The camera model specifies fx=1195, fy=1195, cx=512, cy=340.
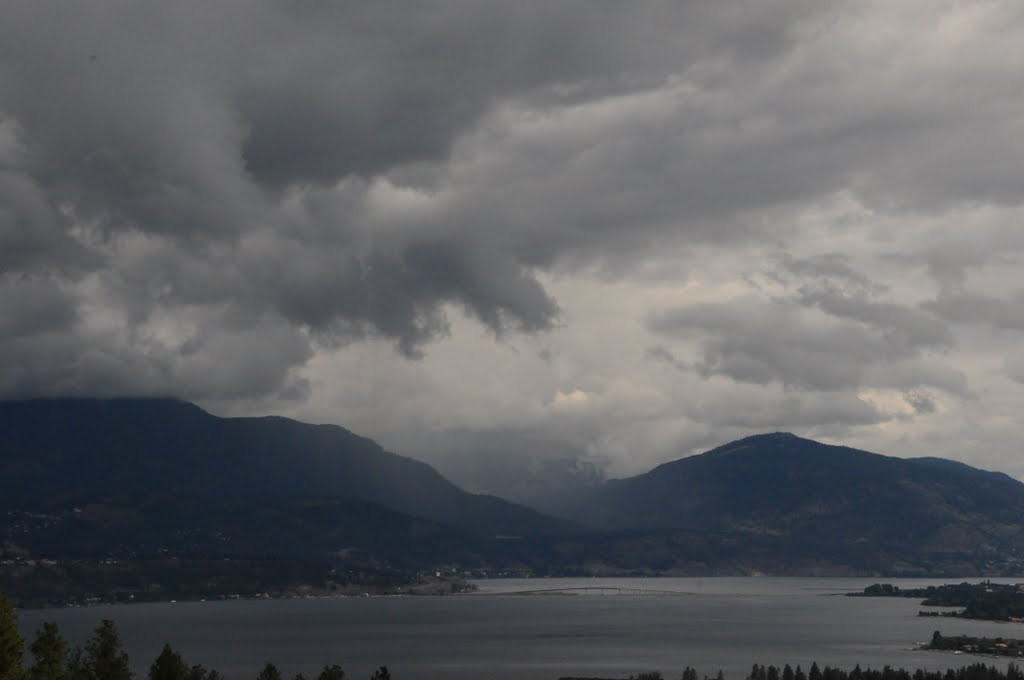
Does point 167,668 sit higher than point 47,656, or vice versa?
point 47,656

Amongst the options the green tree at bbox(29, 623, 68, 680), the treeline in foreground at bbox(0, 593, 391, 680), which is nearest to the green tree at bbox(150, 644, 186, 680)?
the treeline in foreground at bbox(0, 593, 391, 680)

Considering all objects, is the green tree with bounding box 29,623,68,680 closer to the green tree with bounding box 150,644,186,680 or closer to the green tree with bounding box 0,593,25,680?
the green tree with bounding box 150,644,186,680

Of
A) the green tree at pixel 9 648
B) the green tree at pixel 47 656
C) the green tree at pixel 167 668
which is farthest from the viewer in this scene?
the green tree at pixel 167 668

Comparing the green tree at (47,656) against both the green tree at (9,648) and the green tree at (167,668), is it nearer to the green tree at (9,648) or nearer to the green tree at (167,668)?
the green tree at (167,668)

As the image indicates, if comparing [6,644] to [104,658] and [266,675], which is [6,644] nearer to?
[104,658]

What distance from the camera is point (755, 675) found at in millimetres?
196750

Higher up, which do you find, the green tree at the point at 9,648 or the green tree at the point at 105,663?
the green tree at the point at 9,648

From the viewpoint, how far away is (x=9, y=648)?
2943 inches

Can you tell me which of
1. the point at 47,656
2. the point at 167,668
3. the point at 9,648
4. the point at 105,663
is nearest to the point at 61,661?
the point at 105,663

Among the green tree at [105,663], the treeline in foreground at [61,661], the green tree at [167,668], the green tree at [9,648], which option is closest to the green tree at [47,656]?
the treeline in foreground at [61,661]

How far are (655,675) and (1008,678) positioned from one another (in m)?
58.9

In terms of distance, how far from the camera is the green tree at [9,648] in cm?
7388

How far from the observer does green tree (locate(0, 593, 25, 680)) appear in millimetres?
73875

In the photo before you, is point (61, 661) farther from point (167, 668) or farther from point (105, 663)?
point (167, 668)
